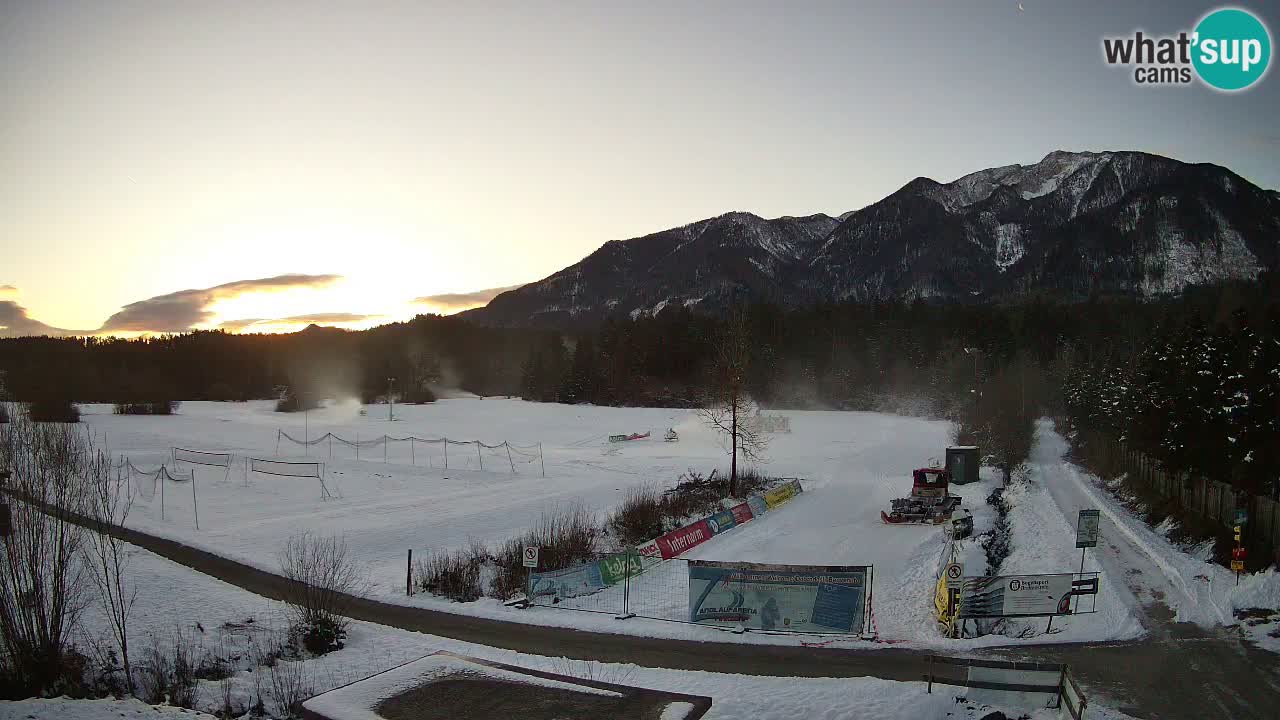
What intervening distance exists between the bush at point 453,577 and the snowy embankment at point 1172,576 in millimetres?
19102

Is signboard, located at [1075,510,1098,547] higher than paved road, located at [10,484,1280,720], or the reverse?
signboard, located at [1075,510,1098,547]

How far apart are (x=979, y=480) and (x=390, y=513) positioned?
37223 mm

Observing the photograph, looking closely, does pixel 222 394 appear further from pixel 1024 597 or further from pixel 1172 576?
pixel 1172 576

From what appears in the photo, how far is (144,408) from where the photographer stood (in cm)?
8625

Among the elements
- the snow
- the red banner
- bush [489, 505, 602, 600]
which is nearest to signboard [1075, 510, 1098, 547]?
the red banner

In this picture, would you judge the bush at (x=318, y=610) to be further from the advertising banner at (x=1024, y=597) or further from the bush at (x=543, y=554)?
the advertising banner at (x=1024, y=597)

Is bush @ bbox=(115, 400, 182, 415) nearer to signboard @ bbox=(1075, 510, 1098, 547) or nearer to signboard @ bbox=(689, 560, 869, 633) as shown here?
signboard @ bbox=(689, 560, 869, 633)

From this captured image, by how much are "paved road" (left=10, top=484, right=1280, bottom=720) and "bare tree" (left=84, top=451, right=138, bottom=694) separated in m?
5.55

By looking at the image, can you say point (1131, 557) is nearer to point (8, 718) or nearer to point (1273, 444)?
point (1273, 444)

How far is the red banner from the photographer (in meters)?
28.3

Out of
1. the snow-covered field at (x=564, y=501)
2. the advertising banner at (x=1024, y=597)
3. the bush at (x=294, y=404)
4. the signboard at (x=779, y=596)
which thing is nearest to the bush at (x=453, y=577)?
the snow-covered field at (x=564, y=501)

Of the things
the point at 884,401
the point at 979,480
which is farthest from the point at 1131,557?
the point at 884,401

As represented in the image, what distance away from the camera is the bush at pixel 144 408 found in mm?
84875

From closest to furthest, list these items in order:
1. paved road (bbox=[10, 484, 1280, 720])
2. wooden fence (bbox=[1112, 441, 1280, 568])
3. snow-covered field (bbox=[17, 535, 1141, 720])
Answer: snow-covered field (bbox=[17, 535, 1141, 720]) → paved road (bbox=[10, 484, 1280, 720]) → wooden fence (bbox=[1112, 441, 1280, 568])
